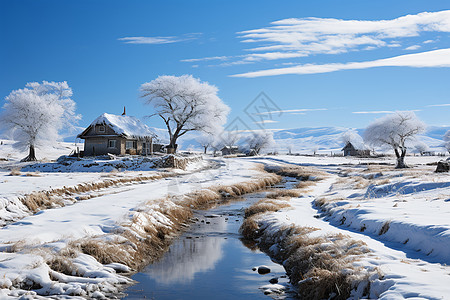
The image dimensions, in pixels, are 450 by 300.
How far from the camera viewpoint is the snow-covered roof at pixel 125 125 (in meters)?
53.3

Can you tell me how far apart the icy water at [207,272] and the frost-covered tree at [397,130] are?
50590 millimetres

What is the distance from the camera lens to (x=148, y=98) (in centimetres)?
6069

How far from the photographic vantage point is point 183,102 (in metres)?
59.5

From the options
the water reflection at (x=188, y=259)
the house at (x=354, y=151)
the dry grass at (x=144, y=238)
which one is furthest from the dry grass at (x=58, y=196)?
the house at (x=354, y=151)

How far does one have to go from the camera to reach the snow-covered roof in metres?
53.3

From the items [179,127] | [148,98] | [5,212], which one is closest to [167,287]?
[5,212]

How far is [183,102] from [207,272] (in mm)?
51253

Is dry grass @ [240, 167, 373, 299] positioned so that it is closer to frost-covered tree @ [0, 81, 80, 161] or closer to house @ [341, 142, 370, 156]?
frost-covered tree @ [0, 81, 80, 161]

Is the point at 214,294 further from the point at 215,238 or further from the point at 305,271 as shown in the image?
the point at 215,238

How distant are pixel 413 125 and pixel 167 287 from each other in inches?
2291

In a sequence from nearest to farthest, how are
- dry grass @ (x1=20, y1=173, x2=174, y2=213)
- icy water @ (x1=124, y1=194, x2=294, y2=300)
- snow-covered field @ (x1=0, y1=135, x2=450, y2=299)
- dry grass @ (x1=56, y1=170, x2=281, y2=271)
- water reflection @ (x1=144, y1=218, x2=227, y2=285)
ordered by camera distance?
snow-covered field @ (x1=0, y1=135, x2=450, y2=299), icy water @ (x1=124, y1=194, x2=294, y2=300), water reflection @ (x1=144, y1=218, x2=227, y2=285), dry grass @ (x1=56, y1=170, x2=281, y2=271), dry grass @ (x1=20, y1=173, x2=174, y2=213)

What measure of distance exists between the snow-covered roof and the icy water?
41.5 meters

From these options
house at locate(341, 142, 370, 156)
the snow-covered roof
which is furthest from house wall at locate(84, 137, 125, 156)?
house at locate(341, 142, 370, 156)

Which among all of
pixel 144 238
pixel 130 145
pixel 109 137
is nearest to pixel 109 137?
pixel 109 137
